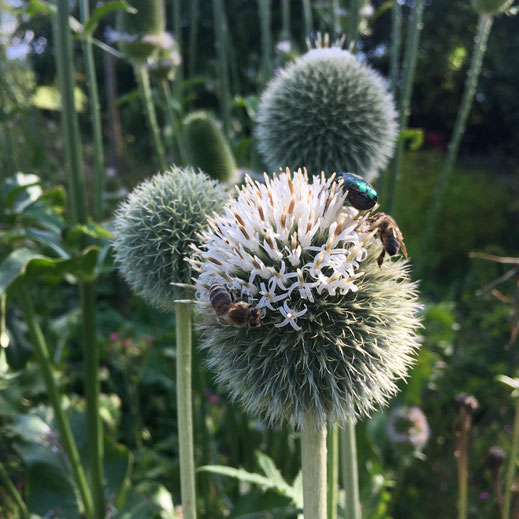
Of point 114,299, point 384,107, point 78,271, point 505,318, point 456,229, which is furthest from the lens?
point 456,229

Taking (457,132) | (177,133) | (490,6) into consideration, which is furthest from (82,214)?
(490,6)

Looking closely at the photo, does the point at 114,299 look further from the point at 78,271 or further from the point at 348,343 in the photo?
the point at 348,343

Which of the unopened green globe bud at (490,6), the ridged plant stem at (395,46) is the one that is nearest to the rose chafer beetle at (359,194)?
the ridged plant stem at (395,46)

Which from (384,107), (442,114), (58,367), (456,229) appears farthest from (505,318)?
(442,114)

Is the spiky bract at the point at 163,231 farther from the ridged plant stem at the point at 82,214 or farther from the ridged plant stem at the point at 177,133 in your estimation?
the ridged plant stem at the point at 177,133

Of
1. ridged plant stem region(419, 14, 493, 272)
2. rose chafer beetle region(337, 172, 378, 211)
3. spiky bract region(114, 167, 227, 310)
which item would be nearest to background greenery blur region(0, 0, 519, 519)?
spiky bract region(114, 167, 227, 310)

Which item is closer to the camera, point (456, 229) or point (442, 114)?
point (456, 229)

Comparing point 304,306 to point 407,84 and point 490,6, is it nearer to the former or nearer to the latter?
point 407,84
